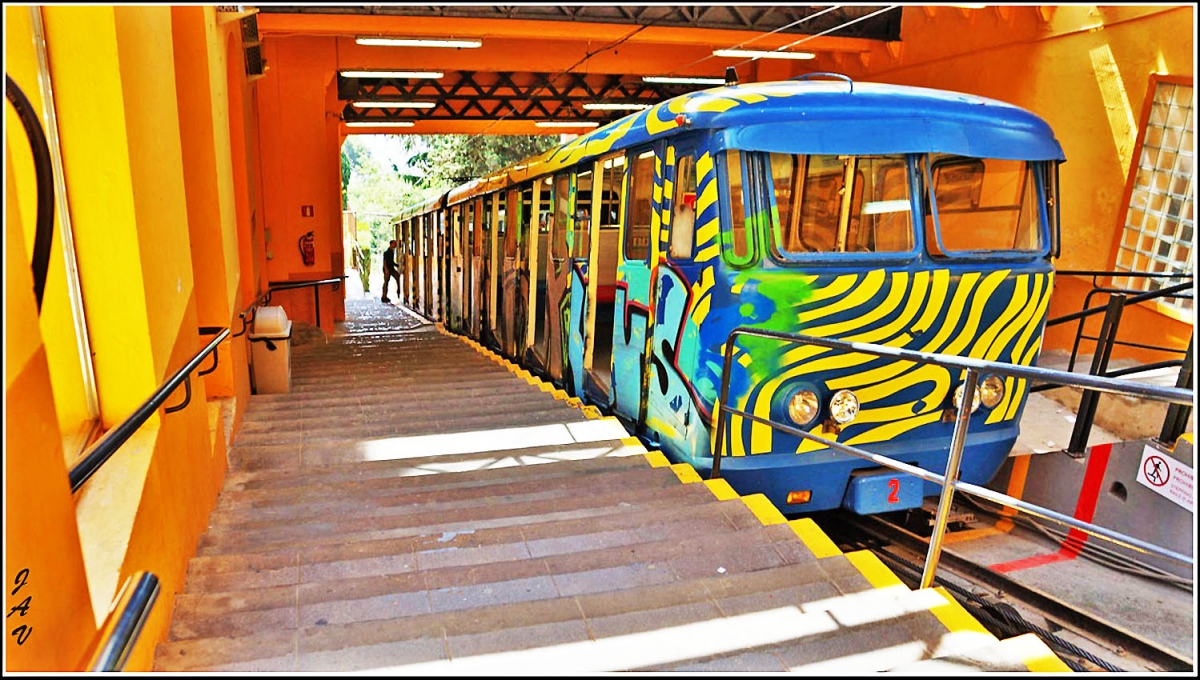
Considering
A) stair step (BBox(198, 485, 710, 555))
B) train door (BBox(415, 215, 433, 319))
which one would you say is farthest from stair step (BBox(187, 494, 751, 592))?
train door (BBox(415, 215, 433, 319))

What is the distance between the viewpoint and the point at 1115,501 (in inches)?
211

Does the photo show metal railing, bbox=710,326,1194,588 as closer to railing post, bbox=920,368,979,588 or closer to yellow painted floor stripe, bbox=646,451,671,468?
railing post, bbox=920,368,979,588

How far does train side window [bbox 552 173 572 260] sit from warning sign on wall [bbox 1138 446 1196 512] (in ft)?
15.1

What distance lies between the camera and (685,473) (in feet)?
13.5

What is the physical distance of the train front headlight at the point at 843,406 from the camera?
4.00 meters

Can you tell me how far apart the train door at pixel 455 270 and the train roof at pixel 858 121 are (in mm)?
7469

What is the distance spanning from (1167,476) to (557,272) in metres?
4.86

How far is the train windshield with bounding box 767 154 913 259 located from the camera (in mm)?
3953

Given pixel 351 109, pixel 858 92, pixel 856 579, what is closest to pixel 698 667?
pixel 856 579

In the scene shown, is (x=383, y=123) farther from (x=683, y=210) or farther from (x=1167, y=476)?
(x=1167, y=476)

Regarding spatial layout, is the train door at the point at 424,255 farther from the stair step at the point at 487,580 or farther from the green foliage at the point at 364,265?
the green foliage at the point at 364,265

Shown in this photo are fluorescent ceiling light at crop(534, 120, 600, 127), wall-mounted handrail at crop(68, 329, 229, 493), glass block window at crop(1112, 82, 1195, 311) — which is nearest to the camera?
wall-mounted handrail at crop(68, 329, 229, 493)

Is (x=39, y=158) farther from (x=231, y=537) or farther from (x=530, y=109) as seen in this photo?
(x=530, y=109)

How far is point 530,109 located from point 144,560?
57.4 ft
